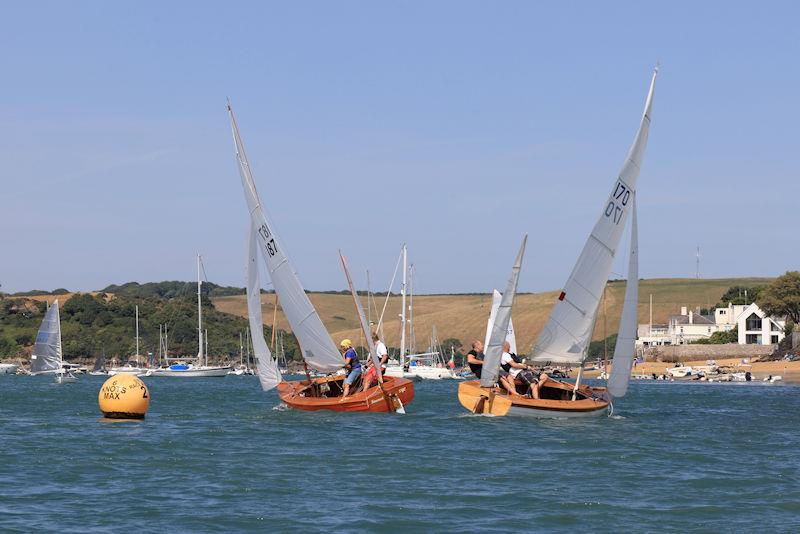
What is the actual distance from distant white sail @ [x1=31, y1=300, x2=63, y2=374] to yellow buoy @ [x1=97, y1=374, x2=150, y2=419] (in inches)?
1945

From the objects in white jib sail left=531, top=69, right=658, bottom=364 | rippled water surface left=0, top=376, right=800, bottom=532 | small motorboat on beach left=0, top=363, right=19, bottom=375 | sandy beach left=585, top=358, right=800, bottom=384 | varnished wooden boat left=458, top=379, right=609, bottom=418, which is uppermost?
white jib sail left=531, top=69, right=658, bottom=364

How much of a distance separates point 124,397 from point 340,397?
19.0 feet

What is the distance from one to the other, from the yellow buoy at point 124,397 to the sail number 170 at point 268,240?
18.6 feet

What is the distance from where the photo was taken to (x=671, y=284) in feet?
650

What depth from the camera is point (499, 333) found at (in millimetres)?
31594

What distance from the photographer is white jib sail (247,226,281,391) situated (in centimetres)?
3722

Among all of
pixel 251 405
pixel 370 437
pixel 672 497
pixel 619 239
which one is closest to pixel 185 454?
pixel 370 437

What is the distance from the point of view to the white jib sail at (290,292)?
114ft

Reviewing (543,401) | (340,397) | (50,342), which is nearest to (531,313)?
(50,342)

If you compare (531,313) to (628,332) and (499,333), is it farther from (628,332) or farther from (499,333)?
(499,333)

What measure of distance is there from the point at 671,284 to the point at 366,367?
550ft

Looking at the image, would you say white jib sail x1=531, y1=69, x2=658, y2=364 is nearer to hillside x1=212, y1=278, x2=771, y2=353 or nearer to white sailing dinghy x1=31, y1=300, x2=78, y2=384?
white sailing dinghy x1=31, y1=300, x2=78, y2=384

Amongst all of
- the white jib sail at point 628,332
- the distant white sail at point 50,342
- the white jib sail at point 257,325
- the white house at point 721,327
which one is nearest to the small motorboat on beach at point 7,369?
the distant white sail at point 50,342

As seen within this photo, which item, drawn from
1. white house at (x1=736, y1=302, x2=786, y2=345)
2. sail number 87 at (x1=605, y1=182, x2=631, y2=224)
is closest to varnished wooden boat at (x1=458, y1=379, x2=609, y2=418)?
sail number 87 at (x1=605, y1=182, x2=631, y2=224)
